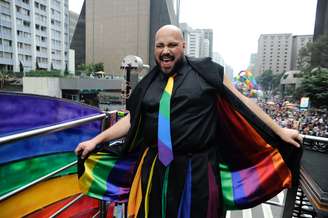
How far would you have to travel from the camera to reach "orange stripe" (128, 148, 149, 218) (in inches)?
62.9

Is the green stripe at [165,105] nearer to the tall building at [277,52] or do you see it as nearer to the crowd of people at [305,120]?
the crowd of people at [305,120]

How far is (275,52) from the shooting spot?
116 meters

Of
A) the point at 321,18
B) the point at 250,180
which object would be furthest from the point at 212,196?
the point at 321,18

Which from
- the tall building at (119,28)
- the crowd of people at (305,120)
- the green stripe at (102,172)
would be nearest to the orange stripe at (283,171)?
the green stripe at (102,172)

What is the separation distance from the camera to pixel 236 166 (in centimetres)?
163

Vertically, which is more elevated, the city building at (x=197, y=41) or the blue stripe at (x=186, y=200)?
the city building at (x=197, y=41)

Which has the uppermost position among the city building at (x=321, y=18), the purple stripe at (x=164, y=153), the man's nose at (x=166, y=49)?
the city building at (x=321, y=18)

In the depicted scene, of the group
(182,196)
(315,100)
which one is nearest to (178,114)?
(182,196)

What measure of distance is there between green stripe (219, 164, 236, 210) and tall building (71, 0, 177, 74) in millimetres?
66970

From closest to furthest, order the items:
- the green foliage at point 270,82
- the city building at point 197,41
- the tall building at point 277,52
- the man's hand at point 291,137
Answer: the man's hand at point 291,137
the green foliage at point 270,82
the tall building at point 277,52
the city building at point 197,41

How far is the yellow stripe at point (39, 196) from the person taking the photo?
1.57m

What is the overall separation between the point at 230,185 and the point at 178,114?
0.52m

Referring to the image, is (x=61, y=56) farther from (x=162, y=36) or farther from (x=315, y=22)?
(x=162, y=36)

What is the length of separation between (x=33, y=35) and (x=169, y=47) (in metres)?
55.3
